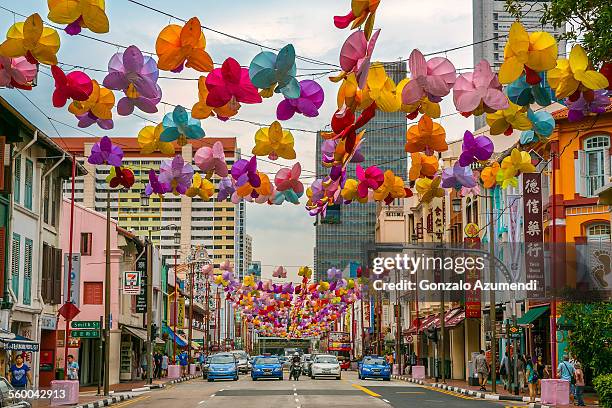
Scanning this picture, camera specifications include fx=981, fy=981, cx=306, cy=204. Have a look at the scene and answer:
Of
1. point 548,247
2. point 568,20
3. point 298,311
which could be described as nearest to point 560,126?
point 548,247

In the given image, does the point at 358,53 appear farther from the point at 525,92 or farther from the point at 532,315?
the point at 532,315

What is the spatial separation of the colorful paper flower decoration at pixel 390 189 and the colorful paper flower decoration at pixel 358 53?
712 centimetres

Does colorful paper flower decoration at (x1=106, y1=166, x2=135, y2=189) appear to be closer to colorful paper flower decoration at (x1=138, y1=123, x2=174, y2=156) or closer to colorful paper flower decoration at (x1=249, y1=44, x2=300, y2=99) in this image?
colorful paper flower decoration at (x1=138, y1=123, x2=174, y2=156)

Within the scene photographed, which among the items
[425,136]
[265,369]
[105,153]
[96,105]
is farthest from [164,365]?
[425,136]

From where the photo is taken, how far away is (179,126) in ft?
51.1

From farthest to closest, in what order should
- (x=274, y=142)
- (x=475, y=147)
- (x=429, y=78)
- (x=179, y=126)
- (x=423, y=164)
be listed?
1. (x=423, y=164)
2. (x=475, y=147)
3. (x=179, y=126)
4. (x=274, y=142)
5. (x=429, y=78)

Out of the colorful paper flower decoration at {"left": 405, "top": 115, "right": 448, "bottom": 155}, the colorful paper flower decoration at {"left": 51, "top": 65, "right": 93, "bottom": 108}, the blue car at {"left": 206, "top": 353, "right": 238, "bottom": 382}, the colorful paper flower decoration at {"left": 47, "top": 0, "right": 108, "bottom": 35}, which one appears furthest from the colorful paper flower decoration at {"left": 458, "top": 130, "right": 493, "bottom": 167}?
the blue car at {"left": 206, "top": 353, "right": 238, "bottom": 382}

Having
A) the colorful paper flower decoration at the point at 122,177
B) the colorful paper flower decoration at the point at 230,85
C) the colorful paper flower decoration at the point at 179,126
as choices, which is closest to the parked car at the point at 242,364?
the colorful paper flower decoration at the point at 122,177

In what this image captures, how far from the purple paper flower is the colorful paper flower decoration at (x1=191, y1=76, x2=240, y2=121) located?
315 cm

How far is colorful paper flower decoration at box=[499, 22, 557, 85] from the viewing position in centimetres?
1237

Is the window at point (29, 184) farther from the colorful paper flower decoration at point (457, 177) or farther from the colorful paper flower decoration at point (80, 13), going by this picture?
the colorful paper flower decoration at point (80, 13)

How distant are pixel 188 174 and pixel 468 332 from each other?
4429cm

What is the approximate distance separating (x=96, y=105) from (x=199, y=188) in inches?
201

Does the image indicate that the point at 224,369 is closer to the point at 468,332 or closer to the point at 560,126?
the point at 468,332
